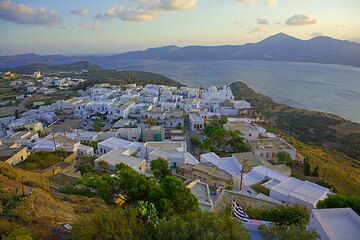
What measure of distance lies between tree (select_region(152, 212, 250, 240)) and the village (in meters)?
3.03

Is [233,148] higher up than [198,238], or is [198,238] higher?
[198,238]

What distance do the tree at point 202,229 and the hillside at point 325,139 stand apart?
18689 millimetres

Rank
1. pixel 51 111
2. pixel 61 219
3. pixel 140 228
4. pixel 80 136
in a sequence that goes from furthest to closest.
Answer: pixel 51 111, pixel 80 136, pixel 61 219, pixel 140 228

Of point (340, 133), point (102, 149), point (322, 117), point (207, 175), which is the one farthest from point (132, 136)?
point (322, 117)

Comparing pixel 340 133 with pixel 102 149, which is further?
pixel 340 133

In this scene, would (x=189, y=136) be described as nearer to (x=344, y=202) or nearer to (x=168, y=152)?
(x=168, y=152)

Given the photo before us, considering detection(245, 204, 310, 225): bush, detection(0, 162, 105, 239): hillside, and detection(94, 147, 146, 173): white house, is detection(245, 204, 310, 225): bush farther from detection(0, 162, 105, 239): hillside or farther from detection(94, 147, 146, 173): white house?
detection(94, 147, 146, 173): white house

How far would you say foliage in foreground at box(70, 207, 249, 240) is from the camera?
286 inches

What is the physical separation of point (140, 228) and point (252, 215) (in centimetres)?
587

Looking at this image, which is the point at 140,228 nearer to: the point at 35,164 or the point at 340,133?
the point at 35,164

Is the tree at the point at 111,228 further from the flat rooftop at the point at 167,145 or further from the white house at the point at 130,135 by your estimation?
the white house at the point at 130,135

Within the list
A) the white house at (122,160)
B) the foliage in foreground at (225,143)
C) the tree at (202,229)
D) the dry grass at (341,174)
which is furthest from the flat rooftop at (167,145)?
the tree at (202,229)

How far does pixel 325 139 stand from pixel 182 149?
2828 cm

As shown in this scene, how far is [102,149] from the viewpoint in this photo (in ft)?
89.5
